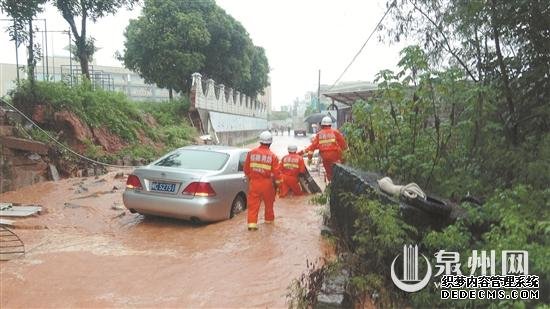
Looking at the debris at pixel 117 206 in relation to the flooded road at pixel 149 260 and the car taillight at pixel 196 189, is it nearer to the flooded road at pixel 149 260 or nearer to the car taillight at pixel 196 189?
the flooded road at pixel 149 260

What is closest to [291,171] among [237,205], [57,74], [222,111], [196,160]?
[237,205]

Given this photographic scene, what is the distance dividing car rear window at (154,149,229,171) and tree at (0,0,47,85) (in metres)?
6.28

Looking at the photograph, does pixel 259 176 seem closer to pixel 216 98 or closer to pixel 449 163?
pixel 449 163

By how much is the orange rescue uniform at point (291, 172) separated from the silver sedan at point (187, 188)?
2.17 metres

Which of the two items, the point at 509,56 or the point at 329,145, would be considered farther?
the point at 329,145

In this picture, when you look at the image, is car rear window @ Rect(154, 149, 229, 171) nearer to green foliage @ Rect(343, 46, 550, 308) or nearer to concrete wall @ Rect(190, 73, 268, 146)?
green foliage @ Rect(343, 46, 550, 308)

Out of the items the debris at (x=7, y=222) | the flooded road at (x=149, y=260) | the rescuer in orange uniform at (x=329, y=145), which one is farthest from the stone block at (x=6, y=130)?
the rescuer in orange uniform at (x=329, y=145)

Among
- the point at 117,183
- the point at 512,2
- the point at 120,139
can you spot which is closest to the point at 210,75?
the point at 120,139

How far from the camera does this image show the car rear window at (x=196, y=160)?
7.28 metres

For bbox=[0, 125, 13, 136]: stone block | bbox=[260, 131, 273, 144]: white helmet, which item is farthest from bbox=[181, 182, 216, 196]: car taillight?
bbox=[0, 125, 13, 136]: stone block

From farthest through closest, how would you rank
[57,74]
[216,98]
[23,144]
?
[216,98], [57,74], [23,144]

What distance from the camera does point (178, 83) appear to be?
84.8ft

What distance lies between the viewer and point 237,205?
7.81 meters

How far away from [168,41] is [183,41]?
919mm
